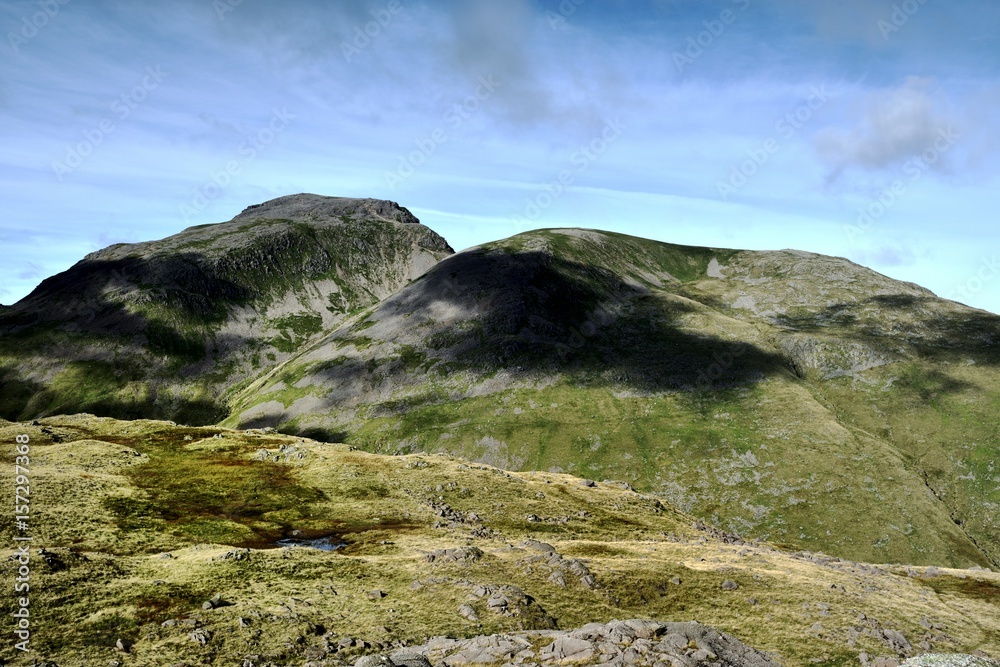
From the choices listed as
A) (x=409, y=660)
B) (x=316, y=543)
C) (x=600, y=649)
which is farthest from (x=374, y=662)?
(x=316, y=543)

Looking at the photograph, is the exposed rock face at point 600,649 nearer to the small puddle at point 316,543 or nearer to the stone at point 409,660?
the stone at point 409,660

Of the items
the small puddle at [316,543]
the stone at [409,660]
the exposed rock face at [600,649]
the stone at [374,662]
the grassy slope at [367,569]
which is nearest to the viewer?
the stone at [374,662]

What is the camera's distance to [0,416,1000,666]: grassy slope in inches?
1318

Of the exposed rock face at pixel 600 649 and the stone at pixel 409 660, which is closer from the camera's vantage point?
the stone at pixel 409 660

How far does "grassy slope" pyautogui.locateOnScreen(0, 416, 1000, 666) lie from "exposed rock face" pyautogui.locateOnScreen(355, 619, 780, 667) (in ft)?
11.3

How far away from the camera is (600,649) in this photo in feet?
97.6

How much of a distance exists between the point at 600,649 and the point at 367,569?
2098cm

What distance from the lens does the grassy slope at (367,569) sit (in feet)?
110

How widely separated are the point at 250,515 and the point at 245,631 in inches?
1328

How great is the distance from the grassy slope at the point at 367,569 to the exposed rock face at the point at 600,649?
345 cm

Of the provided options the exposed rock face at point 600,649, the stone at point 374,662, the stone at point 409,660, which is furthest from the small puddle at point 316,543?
the stone at point 374,662

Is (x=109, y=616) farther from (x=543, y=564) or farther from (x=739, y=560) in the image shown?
(x=739, y=560)

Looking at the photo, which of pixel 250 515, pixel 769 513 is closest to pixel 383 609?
pixel 250 515

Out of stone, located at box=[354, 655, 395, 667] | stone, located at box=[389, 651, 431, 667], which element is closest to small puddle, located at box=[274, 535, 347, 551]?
stone, located at box=[389, 651, 431, 667]
